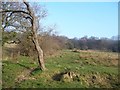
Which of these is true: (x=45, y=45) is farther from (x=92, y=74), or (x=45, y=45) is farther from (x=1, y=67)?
(x=92, y=74)

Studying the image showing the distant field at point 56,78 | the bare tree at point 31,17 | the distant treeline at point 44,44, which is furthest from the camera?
the distant treeline at point 44,44

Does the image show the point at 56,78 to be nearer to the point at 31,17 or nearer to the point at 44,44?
the point at 31,17

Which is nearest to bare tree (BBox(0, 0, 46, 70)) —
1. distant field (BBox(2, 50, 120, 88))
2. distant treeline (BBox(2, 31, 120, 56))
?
distant field (BBox(2, 50, 120, 88))

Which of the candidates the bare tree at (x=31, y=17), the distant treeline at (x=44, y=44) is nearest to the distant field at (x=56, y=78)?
the bare tree at (x=31, y=17)

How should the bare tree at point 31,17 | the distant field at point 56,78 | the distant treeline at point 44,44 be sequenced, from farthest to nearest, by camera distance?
the distant treeline at point 44,44 < the bare tree at point 31,17 < the distant field at point 56,78

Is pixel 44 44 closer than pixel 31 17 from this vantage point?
No

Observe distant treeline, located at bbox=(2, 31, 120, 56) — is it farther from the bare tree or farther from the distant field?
the distant field

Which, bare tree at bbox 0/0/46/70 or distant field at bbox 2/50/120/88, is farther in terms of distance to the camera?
bare tree at bbox 0/0/46/70

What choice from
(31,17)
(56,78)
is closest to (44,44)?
(31,17)

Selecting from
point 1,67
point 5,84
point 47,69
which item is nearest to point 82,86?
point 47,69

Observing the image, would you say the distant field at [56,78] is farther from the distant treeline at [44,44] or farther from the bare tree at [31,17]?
the distant treeline at [44,44]

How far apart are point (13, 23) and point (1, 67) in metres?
4.91

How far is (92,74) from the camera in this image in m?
19.3

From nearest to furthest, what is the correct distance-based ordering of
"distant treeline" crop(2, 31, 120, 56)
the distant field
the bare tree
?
the distant field, the bare tree, "distant treeline" crop(2, 31, 120, 56)
